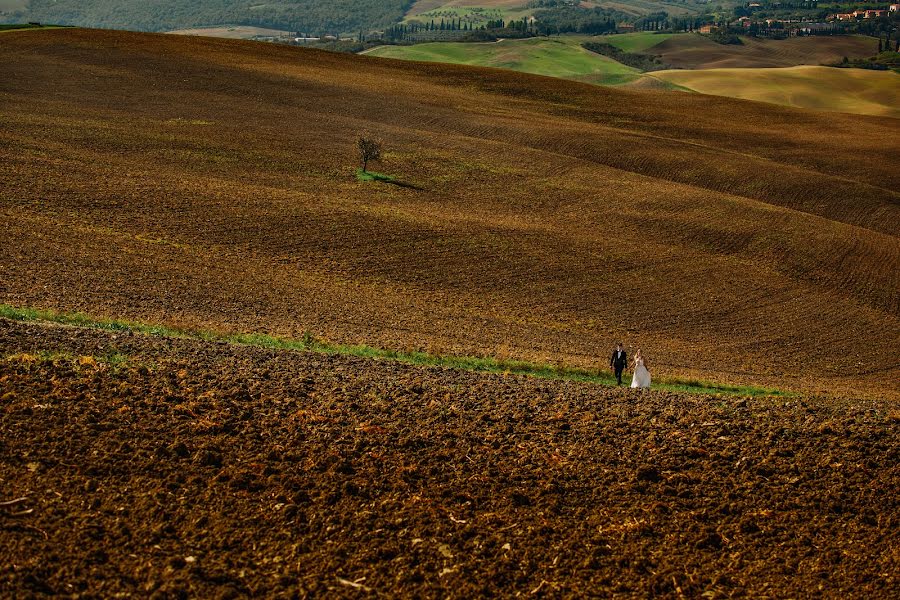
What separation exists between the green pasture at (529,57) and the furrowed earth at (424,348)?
95.3 m

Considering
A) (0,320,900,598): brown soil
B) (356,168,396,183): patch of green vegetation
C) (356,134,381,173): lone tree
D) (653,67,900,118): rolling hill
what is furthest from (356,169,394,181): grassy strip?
(653,67,900,118): rolling hill

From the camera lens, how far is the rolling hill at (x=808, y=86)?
122m

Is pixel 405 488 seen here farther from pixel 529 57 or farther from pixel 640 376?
pixel 529 57

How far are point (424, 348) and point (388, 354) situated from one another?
5.40 ft

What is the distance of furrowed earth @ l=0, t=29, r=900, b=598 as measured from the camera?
9.72 metres

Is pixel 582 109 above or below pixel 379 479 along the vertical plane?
above

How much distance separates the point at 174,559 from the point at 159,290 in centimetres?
1680

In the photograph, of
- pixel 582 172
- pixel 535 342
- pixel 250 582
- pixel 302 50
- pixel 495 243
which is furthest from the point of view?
pixel 302 50

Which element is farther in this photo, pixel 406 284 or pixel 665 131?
pixel 665 131

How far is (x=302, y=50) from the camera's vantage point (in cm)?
8619

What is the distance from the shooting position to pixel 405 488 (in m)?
11.1

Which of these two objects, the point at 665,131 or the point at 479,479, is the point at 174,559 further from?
the point at 665,131

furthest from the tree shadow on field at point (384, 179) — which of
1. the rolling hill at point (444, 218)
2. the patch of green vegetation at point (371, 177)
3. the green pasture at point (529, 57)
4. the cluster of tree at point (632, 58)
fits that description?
the cluster of tree at point (632, 58)

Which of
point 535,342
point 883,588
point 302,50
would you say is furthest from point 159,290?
point 302,50
